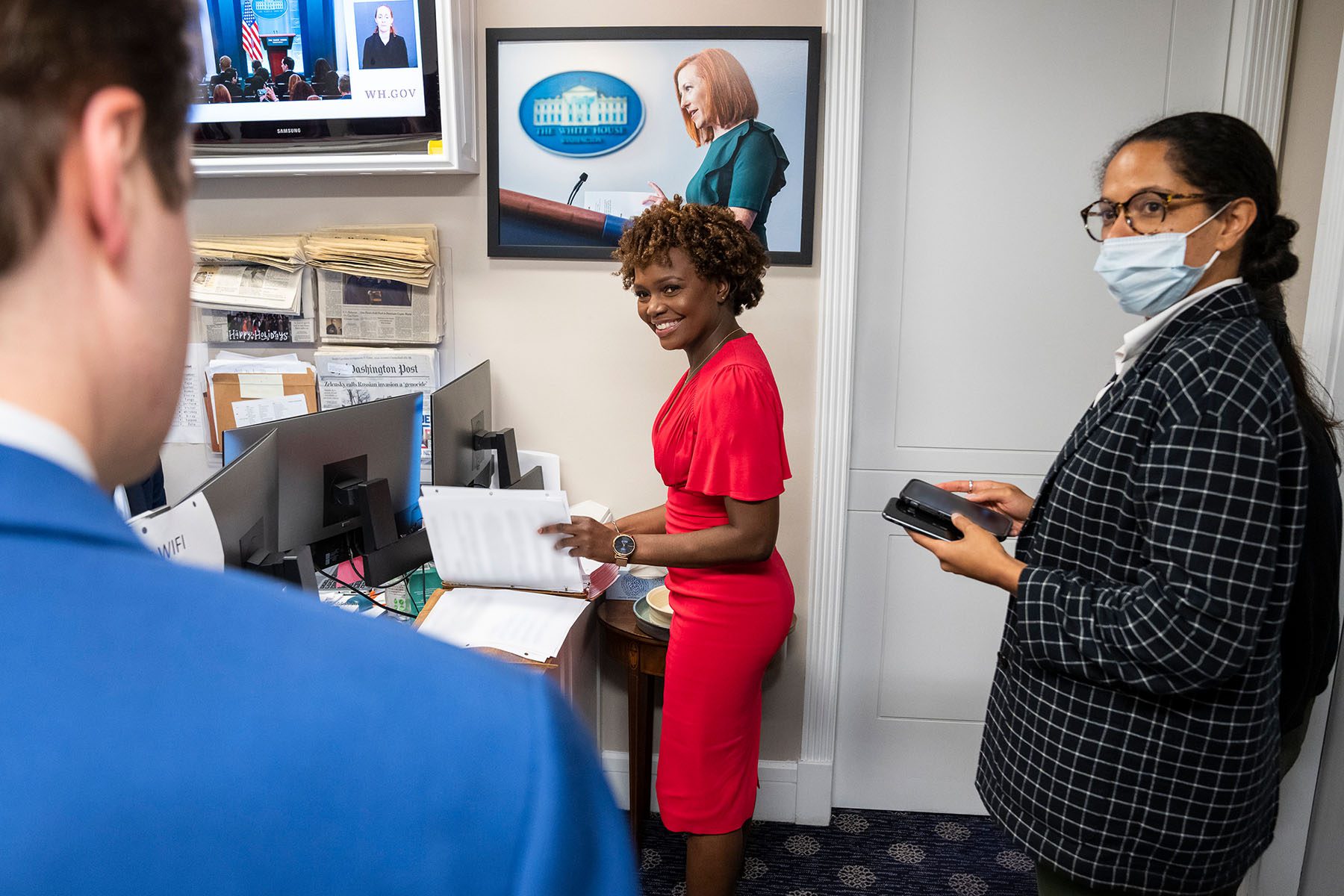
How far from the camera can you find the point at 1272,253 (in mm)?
1194

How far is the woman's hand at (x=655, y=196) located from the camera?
2.26 m

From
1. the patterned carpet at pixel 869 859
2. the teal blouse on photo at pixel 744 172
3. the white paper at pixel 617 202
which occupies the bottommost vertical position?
the patterned carpet at pixel 869 859

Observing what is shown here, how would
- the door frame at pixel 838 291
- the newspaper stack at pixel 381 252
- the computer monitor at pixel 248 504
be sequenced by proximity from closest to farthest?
1. the computer monitor at pixel 248 504
2. the door frame at pixel 838 291
3. the newspaper stack at pixel 381 252

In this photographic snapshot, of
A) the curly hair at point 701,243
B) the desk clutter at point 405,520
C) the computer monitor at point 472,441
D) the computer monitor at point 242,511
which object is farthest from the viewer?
the computer monitor at point 472,441

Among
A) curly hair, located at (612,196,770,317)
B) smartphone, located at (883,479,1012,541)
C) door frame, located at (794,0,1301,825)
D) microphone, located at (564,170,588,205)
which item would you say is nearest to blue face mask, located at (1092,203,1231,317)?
smartphone, located at (883,479,1012,541)

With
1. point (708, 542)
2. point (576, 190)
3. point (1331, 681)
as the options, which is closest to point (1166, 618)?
point (708, 542)

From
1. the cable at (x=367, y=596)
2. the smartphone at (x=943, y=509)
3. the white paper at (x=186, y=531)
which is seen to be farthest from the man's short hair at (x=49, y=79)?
the cable at (x=367, y=596)

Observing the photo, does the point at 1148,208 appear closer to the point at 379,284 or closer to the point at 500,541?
the point at 500,541

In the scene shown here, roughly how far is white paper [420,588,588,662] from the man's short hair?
1.41 meters

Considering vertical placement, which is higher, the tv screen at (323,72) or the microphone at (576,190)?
the tv screen at (323,72)

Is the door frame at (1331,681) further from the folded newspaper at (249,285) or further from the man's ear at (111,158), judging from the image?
the folded newspaper at (249,285)

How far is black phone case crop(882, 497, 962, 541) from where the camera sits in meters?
1.39

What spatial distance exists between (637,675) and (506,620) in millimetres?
496

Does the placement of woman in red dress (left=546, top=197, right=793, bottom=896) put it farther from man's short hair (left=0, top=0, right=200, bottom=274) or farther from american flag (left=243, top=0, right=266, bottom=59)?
man's short hair (left=0, top=0, right=200, bottom=274)
